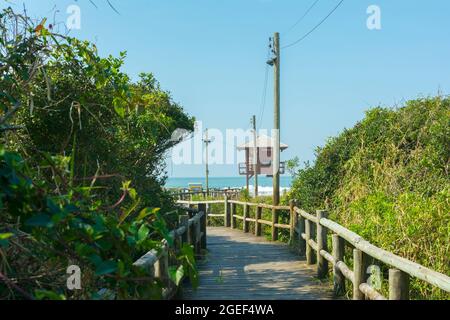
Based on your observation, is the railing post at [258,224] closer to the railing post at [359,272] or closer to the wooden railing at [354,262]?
the wooden railing at [354,262]

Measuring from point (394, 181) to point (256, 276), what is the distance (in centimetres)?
354

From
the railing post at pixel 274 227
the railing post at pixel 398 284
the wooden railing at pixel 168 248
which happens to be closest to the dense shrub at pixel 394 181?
the railing post at pixel 274 227

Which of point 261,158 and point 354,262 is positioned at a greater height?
point 261,158

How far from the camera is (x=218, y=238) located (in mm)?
14484

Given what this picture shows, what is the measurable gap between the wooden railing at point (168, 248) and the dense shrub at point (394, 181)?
8.22 feet

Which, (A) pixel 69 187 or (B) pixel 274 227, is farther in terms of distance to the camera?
(B) pixel 274 227

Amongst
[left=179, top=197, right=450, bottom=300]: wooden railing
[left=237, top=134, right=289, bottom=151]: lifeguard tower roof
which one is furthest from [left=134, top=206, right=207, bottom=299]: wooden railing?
[left=237, top=134, right=289, bottom=151]: lifeguard tower roof

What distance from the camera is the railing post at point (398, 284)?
14.7 ft

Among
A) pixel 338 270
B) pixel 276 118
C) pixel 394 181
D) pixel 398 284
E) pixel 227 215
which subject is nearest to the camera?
pixel 398 284

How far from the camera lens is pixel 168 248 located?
18.2ft

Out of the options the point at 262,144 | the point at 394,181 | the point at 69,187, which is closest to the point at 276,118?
the point at 394,181

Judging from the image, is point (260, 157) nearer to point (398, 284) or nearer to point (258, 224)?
point (258, 224)

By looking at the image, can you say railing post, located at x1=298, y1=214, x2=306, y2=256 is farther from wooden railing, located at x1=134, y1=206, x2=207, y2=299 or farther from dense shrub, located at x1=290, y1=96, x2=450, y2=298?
wooden railing, located at x1=134, y1=206, x2=207, y2=299

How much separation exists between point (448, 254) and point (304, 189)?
6.34 metres
